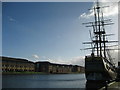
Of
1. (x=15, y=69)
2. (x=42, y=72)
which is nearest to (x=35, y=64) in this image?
(x=42, y=72)

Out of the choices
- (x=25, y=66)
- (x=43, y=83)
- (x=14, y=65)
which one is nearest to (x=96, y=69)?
(x=43, y=83)

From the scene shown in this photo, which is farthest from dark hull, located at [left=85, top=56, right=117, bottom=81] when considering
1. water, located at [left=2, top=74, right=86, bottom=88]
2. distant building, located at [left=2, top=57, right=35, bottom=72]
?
distant building, located at [left=2, top=57, right=35, bottom=72]

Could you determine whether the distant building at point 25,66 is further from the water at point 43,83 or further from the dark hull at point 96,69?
the dark hull at point 96,69

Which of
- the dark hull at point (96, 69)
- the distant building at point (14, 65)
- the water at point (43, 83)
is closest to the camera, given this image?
the dark hull at point (96, 69)

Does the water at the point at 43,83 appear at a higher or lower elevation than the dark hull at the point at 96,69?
lower

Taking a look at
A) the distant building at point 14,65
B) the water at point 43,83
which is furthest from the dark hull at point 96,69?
the distant building at point 14,65

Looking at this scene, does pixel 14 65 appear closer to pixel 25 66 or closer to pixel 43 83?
pixel 25 66

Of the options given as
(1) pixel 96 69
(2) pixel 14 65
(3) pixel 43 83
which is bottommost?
(3) pixel 43 83

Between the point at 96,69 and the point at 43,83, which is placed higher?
the point at 96,69

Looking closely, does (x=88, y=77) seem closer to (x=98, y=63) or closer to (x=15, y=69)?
(x=98, y=63)

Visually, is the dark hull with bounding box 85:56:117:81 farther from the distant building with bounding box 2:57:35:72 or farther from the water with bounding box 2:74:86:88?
the distant building with bounding box 2:57:35:72

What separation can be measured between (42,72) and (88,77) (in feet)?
417

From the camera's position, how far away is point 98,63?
41.5 m

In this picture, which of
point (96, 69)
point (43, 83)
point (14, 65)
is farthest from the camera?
point (14, 65)
